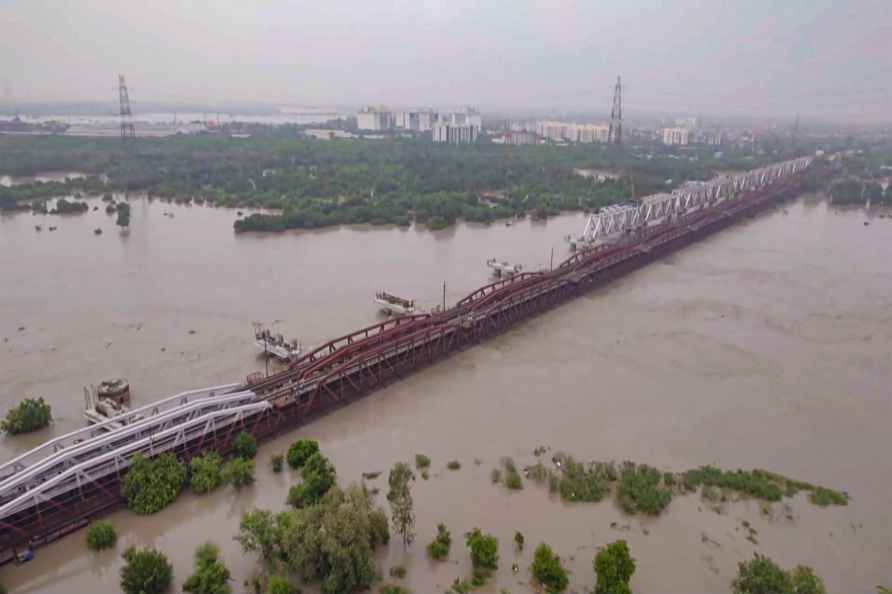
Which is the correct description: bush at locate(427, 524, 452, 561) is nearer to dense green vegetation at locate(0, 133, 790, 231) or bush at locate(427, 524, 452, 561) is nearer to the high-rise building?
dense green vegetation at locate(0, 133, 790, 231)

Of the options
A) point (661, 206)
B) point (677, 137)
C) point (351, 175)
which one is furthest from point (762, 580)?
point (677, 137)

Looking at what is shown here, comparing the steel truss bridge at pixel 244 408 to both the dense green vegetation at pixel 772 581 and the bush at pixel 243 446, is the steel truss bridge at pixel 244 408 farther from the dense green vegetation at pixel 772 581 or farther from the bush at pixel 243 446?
the dense green vegetation at pixel 772 581

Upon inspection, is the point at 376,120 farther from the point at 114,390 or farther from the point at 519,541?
the point at 519,541

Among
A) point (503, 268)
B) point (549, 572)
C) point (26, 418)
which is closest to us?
point (549, 572)

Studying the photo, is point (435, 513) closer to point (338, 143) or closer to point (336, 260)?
point (336, 260)

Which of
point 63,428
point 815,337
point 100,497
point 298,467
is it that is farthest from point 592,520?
point 815,337

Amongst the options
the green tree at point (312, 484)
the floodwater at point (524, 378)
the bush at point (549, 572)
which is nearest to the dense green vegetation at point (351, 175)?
the floodwater at point (524, 378)

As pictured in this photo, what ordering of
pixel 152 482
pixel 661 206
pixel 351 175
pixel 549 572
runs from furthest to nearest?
pixel 351 175, pixel 661 206, pixel 152 482, pixel 549 572
